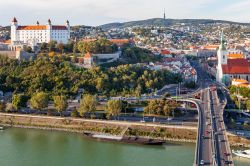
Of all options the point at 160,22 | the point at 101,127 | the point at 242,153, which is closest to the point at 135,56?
the point at 101,127

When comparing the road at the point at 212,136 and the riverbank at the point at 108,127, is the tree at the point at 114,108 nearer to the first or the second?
the riverbank at the point at 108,127

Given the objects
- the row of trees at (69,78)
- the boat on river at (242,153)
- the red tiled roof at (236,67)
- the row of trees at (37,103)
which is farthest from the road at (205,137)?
the red tiled roof at (236,67)

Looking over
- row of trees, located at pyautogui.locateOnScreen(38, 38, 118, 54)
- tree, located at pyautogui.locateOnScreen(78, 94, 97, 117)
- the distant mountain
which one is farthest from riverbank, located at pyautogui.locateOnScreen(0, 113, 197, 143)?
the distant mountain

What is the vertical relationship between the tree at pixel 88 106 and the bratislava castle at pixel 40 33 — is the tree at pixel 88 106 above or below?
below

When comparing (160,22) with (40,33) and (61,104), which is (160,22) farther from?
(61,104)

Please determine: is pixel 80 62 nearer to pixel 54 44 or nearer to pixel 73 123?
pixel 54 44

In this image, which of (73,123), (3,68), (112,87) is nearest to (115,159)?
(73,123)
